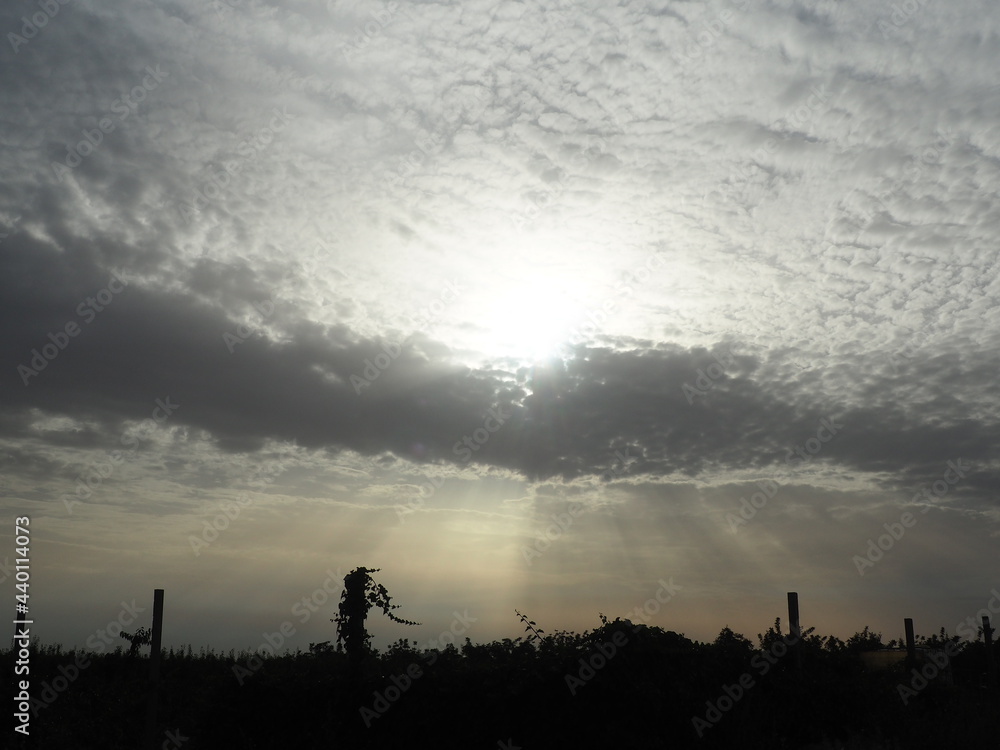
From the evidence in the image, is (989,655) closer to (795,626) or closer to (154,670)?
(795,626)

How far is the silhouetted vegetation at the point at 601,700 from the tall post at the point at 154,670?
102 cm

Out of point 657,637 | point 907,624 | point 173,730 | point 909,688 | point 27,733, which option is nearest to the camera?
point 657,637

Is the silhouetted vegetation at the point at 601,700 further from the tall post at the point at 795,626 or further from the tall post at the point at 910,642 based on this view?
the tall post at the point at 910,642

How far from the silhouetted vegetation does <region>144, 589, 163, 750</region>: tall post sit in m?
1.02

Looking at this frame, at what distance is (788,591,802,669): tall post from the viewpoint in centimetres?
1275

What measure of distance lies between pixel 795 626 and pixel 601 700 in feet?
13.3

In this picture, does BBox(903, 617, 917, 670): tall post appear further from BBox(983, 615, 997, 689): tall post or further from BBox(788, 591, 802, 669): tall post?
BBox(788, 591, 802, 669): tall post

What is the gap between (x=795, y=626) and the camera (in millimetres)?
13094

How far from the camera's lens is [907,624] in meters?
22.3

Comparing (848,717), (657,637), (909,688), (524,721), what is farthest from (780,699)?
(524,721)

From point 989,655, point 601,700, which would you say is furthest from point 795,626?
point 989,655

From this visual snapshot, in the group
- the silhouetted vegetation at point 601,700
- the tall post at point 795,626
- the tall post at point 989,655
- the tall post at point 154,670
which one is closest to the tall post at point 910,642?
the tall post at point 989,655

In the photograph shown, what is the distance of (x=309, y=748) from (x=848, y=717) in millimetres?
9822

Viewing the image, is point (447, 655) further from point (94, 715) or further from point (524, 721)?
point (94, 715)
